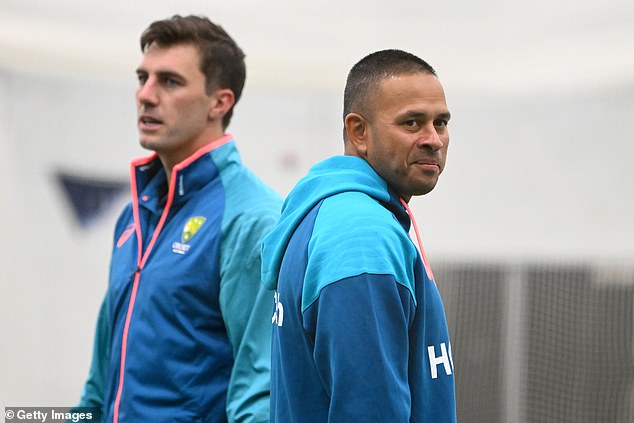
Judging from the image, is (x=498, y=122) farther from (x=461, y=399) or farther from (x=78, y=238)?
(x=78, y=238)

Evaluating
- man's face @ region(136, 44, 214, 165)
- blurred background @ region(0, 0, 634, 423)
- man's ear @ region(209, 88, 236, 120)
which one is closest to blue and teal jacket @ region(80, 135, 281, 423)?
man's face @ region(136, 44, 214, 165)

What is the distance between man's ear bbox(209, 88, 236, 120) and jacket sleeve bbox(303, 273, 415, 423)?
134cm

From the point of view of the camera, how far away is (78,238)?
665 cm

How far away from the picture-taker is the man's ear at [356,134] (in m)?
2.16

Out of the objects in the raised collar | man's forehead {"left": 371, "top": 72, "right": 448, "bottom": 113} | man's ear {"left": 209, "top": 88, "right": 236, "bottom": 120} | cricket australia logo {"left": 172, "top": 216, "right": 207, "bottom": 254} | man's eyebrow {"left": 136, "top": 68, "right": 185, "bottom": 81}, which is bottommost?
cricket australia logo {"left": 172, "top": 216, "right": 207, "bottom": 254}

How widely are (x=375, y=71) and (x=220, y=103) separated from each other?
1031 mm

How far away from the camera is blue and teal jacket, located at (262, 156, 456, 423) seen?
1815mm

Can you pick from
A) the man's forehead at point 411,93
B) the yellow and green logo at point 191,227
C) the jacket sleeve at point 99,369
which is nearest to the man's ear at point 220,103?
the yellow and green logo at point 191,227

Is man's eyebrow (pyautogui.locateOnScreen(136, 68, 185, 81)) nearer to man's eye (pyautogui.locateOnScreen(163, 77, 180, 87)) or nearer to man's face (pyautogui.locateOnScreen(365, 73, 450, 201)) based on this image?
man's eye (pyautogui.locateOnScreen(163, 77, 180, 87))

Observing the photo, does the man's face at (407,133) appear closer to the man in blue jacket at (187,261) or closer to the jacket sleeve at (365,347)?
the jacket sleeve at (365,347)

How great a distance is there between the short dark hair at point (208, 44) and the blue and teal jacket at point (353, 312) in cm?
106

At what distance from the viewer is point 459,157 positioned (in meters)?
7.16

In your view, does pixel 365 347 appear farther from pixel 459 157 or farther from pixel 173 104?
pixel 459 157

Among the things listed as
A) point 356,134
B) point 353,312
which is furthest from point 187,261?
point 353,312
